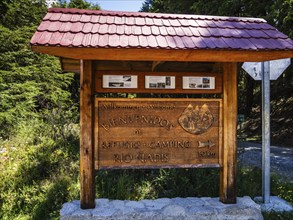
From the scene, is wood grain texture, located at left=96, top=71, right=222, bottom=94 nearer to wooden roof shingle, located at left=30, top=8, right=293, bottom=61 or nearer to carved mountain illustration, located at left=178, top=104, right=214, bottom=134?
carved mountain illustration, located at left=178, top=104, right=214, bottom=134

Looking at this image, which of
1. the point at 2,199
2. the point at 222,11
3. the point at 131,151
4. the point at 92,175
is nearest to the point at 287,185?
the point at 131,151

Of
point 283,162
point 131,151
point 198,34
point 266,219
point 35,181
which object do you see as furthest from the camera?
point 283,162

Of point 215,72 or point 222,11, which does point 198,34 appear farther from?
point 222,11

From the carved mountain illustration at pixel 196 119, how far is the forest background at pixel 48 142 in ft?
5.19

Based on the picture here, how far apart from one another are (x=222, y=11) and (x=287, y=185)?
7994 mm

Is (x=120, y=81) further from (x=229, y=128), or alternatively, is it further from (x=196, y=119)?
(x=229, y=128)

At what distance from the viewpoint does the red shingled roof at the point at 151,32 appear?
9.88ft

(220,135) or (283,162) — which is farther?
(283,162)

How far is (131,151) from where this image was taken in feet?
11.8

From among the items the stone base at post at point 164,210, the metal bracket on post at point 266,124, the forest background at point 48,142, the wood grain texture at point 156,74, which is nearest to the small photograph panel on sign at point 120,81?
the wood grain texture at point 156,74

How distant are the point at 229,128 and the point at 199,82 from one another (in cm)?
76

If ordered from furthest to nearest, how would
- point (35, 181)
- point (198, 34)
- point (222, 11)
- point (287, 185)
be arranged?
point (222, 11)
point (287, 185)
point (35, 181)
point (198, 34)

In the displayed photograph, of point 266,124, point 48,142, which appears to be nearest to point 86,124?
point 266,124

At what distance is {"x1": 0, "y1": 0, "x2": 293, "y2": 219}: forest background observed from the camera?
4641 mm
